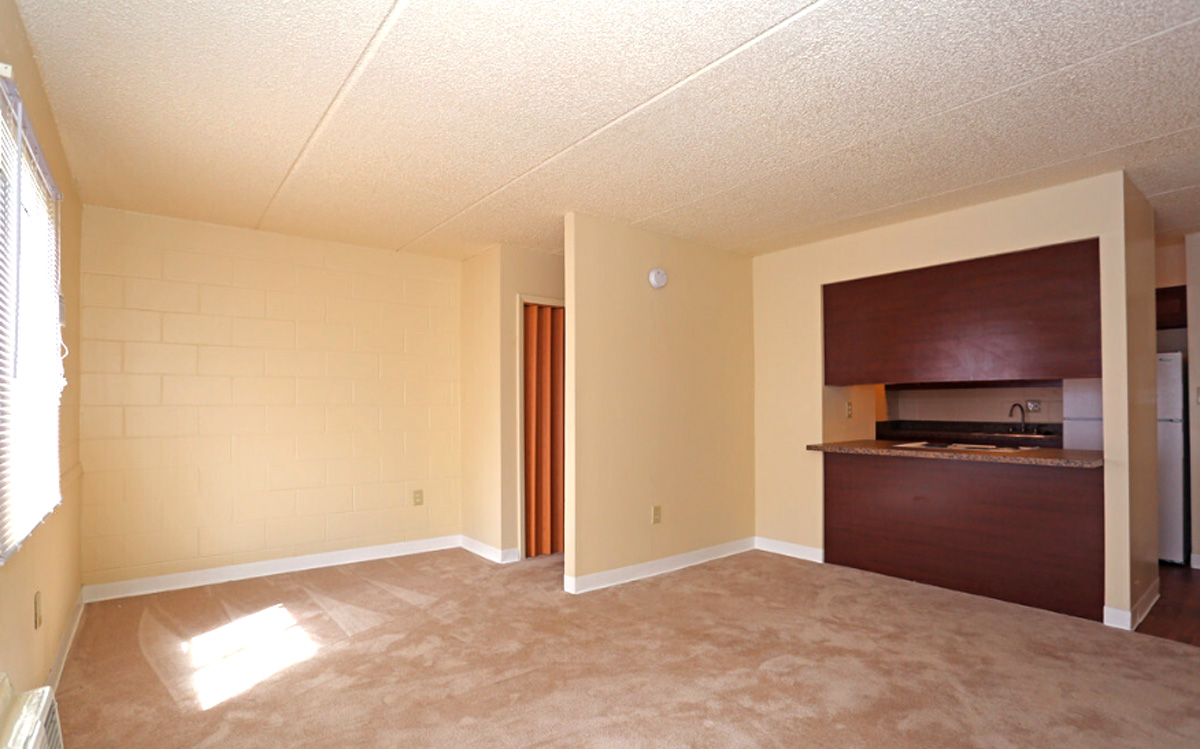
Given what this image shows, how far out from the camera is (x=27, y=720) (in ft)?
5.23

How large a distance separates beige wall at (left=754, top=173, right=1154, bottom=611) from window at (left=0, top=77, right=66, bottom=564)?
15.2 feet

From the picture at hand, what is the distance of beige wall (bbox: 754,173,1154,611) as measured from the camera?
352 centimetres

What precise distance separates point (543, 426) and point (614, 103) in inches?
124

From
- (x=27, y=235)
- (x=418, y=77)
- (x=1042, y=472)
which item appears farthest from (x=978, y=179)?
(x=27, y=235)

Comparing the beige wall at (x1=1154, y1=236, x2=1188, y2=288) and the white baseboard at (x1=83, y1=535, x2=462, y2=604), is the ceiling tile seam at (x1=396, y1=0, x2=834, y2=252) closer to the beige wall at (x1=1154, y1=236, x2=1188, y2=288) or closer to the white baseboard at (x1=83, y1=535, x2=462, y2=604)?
the white baseboard at (x1=83, y1=535, x2=462, y2=604)

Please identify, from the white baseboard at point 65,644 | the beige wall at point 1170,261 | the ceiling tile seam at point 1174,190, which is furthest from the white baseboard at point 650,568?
the beige wall at point 1170,261

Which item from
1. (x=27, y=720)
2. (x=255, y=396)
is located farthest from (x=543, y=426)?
→ (x=27, y=720)

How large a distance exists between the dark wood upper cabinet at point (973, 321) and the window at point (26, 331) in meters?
4.74

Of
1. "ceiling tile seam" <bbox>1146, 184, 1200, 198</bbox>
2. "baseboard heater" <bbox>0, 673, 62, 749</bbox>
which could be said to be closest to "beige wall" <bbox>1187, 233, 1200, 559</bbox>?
"ceiling tile seam" <bbox>1146, 184, 1200, 198</bbox>

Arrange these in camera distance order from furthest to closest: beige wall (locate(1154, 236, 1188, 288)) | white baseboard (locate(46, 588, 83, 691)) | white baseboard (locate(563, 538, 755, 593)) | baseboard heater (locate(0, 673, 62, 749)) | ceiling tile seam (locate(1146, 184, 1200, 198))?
1. beige wall (locate(1154, 236, 1188, 288))
2. white baseboard (locate(563, 538, 755, 593))
3. ceiling tile seam (locate(1146, 184, 1200, 198))
4. white baseboard (locate(46, 588, 83, 691))
5. baseboard heater (locate(0, 673, 62, 749))

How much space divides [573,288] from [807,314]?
2.06 metres

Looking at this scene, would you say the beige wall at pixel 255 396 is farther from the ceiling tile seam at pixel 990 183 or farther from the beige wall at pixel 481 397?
the ceiling tile seam at pixel 990 183

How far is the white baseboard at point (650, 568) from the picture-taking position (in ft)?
13.8

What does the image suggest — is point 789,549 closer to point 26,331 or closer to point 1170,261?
point 1170,261
